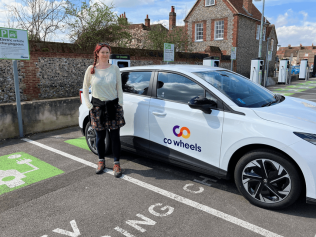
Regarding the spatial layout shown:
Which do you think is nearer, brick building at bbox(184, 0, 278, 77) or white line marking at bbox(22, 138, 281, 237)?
white line marking at bbox(22, 138, 281, 237)

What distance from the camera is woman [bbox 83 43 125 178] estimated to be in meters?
3.79

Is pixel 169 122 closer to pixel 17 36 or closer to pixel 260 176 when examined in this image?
pixel 260 176

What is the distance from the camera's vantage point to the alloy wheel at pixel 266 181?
2.82m

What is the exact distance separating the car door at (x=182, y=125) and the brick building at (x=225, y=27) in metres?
21.7

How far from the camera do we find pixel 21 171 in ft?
14.0

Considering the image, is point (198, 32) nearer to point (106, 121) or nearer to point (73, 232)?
point (106, 121)

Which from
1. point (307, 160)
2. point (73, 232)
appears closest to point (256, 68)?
point (307, 160)

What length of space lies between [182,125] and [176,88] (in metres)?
0.59

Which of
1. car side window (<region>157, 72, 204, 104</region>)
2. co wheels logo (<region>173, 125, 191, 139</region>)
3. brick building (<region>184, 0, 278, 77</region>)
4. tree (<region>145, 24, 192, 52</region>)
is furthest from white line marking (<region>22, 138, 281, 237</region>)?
brick building (<region>184, 0, 278, 77</region>)

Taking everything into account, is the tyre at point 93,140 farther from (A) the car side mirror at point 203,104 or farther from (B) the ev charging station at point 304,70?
(B) the ev charging station at point 304,70

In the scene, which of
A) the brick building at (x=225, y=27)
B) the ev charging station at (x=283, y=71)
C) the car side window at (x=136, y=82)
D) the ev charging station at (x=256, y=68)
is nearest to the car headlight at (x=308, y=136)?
the car side window at (x=136, y=82)

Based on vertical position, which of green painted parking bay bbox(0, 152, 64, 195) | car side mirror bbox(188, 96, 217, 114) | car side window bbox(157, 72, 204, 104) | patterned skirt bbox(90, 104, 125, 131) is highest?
car side window bbox(157, 72, 204, 104)

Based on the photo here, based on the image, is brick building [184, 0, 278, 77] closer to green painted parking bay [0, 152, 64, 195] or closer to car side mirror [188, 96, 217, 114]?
green painted parking bay [0, 152, 64, 195]

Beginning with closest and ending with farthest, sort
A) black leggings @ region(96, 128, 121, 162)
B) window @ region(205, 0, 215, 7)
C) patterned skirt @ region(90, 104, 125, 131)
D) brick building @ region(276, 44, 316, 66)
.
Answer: patterned skirt @ region(90, 104, 125, 131) → black leggings @ region(96, 128, 121, 162) → window @ region(205, 0, 215, 7) → brick building @ region(276, 44, 316, 66)
